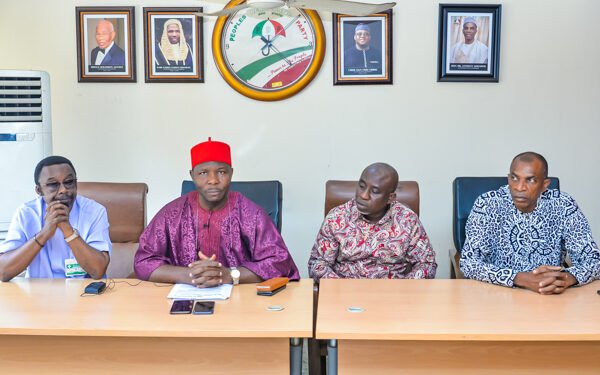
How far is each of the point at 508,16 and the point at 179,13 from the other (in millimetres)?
2117

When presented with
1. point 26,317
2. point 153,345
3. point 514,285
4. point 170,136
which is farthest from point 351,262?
point 170,136

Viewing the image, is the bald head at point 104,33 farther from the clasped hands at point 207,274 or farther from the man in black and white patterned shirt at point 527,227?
the man in black and white patterned shirt at point 527,227

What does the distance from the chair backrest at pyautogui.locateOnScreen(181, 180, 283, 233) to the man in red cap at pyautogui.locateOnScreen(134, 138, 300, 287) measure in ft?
1.76

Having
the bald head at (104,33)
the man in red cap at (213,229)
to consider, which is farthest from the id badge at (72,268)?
→ the bald head at (104,33)

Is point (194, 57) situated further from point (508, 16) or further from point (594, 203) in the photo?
point (594, 203)

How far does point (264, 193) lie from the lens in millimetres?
3162

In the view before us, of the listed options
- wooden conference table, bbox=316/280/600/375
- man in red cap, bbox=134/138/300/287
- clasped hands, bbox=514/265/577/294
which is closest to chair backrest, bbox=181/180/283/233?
man in red cap, bbox=134/138/300/287

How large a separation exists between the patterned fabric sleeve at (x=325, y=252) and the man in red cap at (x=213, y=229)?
1.11ft

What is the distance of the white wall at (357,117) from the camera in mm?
3844

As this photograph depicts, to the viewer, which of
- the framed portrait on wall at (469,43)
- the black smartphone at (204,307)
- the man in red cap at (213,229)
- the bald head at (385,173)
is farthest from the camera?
the framed portrait on wall at (469,43)

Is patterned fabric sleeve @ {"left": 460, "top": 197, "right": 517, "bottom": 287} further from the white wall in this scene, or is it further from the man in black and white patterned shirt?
the white wall

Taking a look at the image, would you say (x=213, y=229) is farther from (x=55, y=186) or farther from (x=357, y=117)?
(x=357, y=117)

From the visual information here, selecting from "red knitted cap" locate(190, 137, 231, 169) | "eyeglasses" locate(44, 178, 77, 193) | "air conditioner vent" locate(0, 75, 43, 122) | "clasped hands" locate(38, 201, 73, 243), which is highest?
"air conditioner vent" locate(0, 75, 43, 122)

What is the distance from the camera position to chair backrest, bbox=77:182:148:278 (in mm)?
3111
